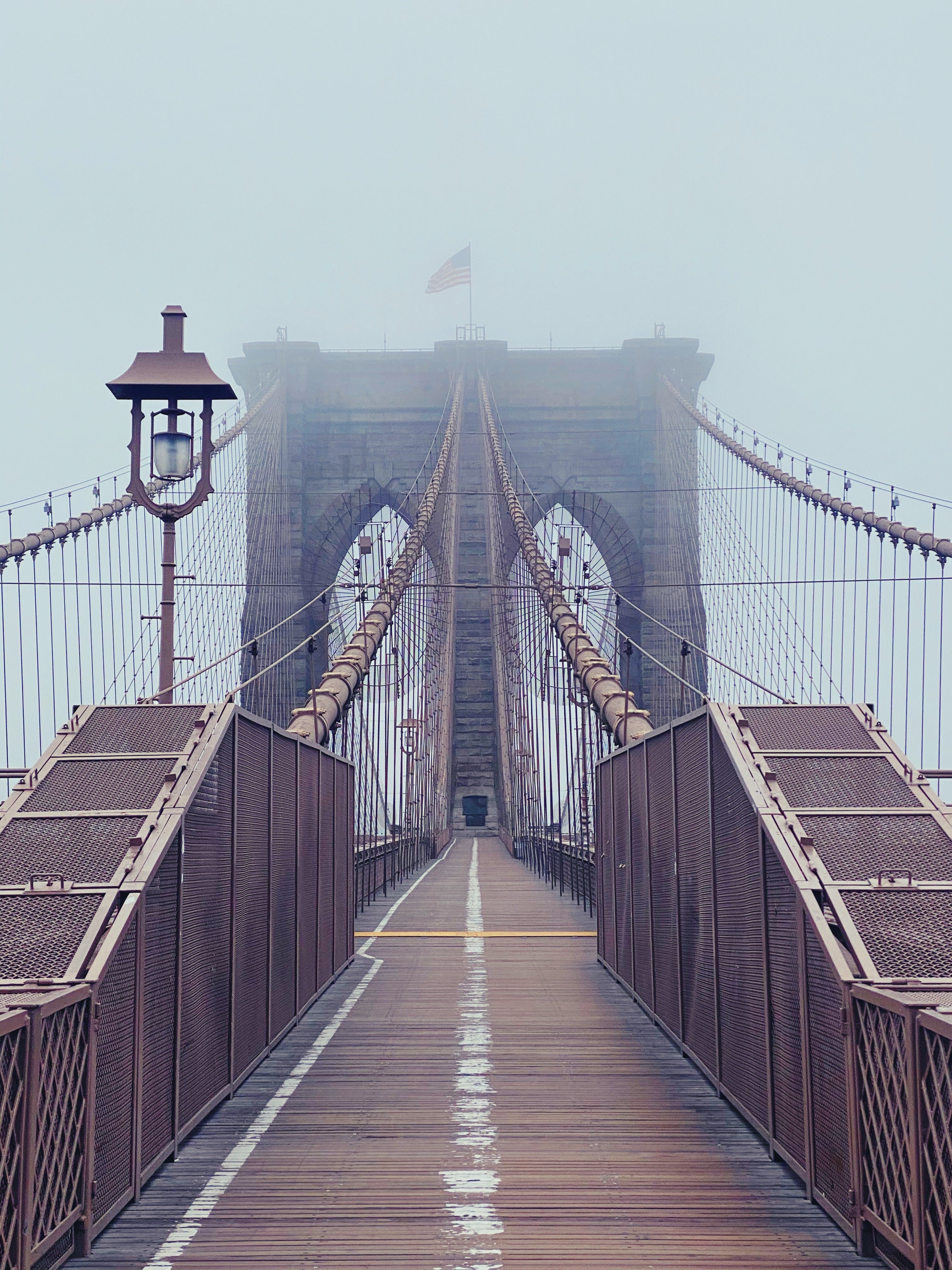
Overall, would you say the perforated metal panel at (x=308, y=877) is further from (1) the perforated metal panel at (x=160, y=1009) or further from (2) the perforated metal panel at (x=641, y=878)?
(1) the perforated metal panel at (x=160, y=1009)

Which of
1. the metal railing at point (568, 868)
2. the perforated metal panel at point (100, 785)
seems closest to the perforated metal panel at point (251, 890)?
the perforated metal panel at point (100, 785)

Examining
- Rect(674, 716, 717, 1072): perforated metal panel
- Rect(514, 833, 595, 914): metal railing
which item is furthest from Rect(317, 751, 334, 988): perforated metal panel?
Rect(514, 833, 595, 914): metal railing

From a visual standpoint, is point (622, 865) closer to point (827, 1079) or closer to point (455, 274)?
point (827, 1079)

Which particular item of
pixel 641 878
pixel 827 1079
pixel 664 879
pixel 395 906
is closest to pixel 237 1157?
pixel 827 1079

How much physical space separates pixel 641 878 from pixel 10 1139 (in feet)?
19.8

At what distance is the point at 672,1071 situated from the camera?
768cm

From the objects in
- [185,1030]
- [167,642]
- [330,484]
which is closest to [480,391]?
[330,484]

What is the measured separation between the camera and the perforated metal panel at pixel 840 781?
601 cm

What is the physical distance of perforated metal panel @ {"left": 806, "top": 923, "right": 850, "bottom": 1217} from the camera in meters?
4.77

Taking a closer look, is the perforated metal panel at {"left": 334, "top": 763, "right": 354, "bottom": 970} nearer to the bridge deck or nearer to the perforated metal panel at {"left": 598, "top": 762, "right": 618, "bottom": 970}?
the bridge deck

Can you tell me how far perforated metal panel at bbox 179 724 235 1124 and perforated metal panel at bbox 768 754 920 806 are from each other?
240cm

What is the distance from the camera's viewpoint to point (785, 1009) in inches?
218

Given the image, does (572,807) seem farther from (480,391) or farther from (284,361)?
(284,361)

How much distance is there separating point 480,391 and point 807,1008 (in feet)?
190
